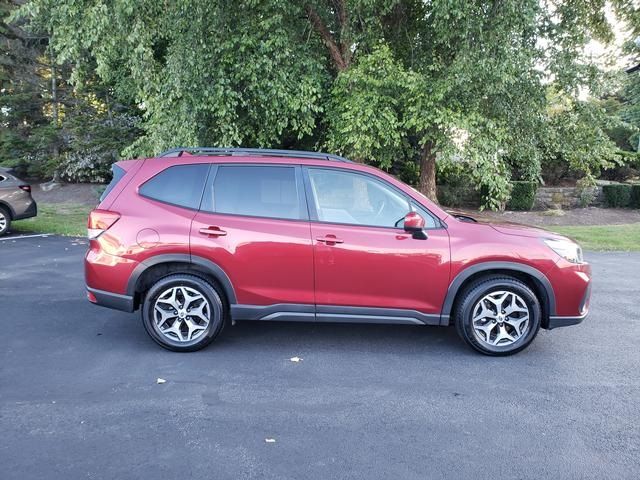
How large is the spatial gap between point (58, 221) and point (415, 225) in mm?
11550

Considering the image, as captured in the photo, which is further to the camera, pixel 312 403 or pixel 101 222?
pixel 101 222

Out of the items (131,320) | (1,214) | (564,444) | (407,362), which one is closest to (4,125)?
(1,214)

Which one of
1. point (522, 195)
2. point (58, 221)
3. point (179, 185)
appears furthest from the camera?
point (522, 195)

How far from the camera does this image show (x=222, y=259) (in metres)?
4.49

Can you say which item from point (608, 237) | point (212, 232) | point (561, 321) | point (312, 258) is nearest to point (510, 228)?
point (561, 321)

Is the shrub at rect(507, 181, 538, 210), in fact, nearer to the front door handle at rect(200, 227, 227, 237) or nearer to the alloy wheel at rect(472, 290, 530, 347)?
the alloy wheel at rect(472, 290, 530, 347)

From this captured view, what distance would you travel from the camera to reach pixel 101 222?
457cm

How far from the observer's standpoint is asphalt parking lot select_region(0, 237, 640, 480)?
2973 millimetres

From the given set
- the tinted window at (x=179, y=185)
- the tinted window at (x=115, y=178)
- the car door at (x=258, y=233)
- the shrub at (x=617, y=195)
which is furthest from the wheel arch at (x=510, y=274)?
the shrub at (x=617, y=195)

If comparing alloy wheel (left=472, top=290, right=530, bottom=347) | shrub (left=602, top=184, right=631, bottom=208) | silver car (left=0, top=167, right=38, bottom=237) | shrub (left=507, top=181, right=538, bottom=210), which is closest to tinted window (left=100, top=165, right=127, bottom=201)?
alloy wheel (left=472, top=290, right=530, bottom=347)

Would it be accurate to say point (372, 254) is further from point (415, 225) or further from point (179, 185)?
point (179, 185)

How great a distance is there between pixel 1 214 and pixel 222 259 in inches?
338

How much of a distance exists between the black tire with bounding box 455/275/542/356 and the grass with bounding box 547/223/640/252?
6.93 metres

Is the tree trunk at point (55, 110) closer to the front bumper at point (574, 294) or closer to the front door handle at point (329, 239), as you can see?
the front door handle at point (329, 239)
